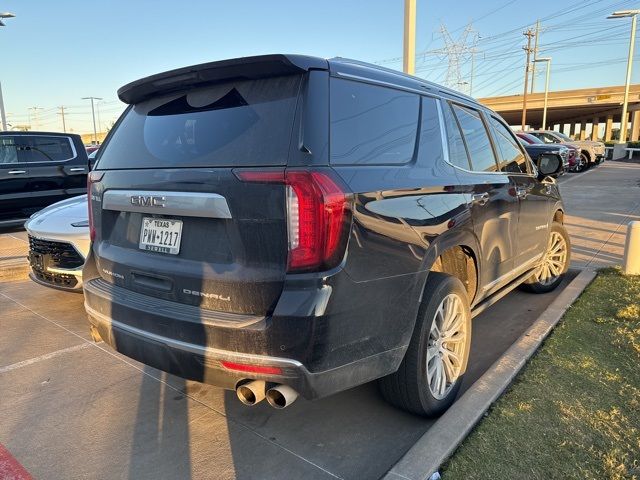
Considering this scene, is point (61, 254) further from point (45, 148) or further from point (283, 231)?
point (45, 148)

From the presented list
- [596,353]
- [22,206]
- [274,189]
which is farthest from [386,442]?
[22,206]

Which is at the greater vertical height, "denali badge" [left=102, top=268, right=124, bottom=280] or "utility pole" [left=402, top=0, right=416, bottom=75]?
"utility pole" [left=402, top=0, right=416, bottom=75]

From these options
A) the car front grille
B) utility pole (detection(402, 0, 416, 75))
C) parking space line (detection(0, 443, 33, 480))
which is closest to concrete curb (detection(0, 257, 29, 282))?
the car front grille

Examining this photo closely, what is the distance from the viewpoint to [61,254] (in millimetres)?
4656

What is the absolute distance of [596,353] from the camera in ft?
11.6

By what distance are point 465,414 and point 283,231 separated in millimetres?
1514

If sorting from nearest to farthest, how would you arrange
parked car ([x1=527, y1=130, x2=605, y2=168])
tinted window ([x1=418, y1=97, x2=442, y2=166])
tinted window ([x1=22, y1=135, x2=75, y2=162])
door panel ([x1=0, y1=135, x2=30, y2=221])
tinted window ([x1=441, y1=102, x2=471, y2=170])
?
1. tinted window ([x1=418, y1=97, x2=442, y2=166])
2. tinted window ([x1=441, y1=102, x2=471, y2=170])
3. door panel ([x1=0, y1=135, x2=30, y2=221])
4. tinted window ([x1=22, y1=135, x2=75, y2=162])
5. parked car ([x1=527, y1=130, x2=605, y2=168])

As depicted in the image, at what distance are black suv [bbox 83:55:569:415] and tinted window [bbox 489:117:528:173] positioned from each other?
3.81ft

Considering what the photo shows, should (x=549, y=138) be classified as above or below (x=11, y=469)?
above

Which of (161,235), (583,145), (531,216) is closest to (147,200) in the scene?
(161,235)

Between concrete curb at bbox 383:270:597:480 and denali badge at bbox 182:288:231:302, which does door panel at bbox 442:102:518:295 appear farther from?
denali badge at bbox 182:288:231:302

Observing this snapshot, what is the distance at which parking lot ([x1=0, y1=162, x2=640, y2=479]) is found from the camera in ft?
8.48

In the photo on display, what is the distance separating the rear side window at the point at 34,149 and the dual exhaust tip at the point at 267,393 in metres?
8.05

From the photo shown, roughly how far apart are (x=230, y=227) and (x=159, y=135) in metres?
0.85
